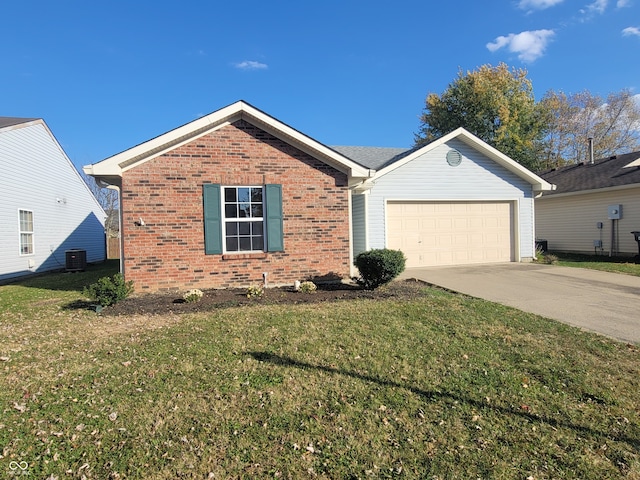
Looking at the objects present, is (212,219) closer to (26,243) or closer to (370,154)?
(370,154)

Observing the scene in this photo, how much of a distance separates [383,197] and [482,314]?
6546 millimetres

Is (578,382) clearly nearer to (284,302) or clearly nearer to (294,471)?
(294,471)

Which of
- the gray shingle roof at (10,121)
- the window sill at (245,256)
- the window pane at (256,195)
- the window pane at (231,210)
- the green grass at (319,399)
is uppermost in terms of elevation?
the gray shingle roof at (10,121)

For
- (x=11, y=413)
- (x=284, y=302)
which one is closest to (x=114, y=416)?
(x=11, y=413)

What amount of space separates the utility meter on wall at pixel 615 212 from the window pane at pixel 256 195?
1501cm

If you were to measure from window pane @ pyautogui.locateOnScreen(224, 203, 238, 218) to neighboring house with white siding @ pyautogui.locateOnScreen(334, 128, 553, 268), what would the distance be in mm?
4716

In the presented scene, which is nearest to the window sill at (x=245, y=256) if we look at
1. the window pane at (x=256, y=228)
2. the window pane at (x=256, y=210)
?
the window pane at (x=256, y=228)

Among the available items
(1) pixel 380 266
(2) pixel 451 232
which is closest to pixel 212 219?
(1) pixel 380 266

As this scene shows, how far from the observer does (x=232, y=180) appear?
8.83 metres

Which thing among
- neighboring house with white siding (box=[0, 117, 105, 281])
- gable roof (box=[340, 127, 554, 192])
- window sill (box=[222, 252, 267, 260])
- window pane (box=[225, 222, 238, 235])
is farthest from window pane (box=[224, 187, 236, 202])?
neighboring house with white siding (box=[0, 117, 105, 281])

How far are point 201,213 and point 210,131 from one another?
6.08 ft

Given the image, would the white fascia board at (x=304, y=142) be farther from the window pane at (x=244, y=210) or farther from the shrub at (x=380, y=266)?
the shrub at (x=380, y=266)

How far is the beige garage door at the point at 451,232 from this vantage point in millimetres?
12781

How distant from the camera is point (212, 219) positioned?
28.3ft
